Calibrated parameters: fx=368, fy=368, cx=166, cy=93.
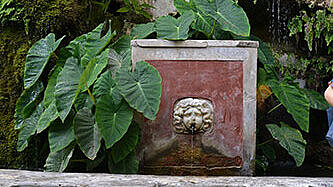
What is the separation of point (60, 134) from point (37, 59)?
2.43 ft

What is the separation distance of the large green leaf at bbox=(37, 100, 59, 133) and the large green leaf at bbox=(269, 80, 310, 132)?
5.58 ft

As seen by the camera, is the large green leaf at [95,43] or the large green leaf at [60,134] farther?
the large green leaf at [95,43]

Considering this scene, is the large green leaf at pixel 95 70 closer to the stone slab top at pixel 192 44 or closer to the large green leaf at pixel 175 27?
the stone slab top at pixel 192 44

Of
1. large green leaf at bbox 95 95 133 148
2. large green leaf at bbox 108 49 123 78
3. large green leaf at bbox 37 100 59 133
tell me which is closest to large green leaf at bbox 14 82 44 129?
large green leaf at bbox 37 100 59 133

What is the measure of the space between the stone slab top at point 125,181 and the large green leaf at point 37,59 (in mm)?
1082

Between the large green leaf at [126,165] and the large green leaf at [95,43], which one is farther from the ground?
the large green leaf at [95,43]

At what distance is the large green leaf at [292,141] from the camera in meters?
2.75

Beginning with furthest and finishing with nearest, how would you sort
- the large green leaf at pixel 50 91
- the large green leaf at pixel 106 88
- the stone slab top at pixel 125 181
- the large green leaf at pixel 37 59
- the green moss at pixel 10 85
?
1. the green moss at pixel 10 85
2. the large green leaf at pixel 37 59
3. the large green leaf at pixel 50 91
4. the large green leaf at pixel 106 88
5. the stone slab top at pixel 125 181

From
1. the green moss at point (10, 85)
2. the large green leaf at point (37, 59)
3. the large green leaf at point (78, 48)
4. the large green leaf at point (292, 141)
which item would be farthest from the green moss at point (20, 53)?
the large green leaf at point (292, 141)

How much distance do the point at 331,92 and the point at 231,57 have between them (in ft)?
2.35

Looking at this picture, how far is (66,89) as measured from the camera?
101 inches

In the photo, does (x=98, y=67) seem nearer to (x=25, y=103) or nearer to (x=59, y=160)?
(x=59, y=160)

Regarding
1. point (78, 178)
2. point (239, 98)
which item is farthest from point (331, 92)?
point (78, 178)

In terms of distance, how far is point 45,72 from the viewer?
3.24 meters
